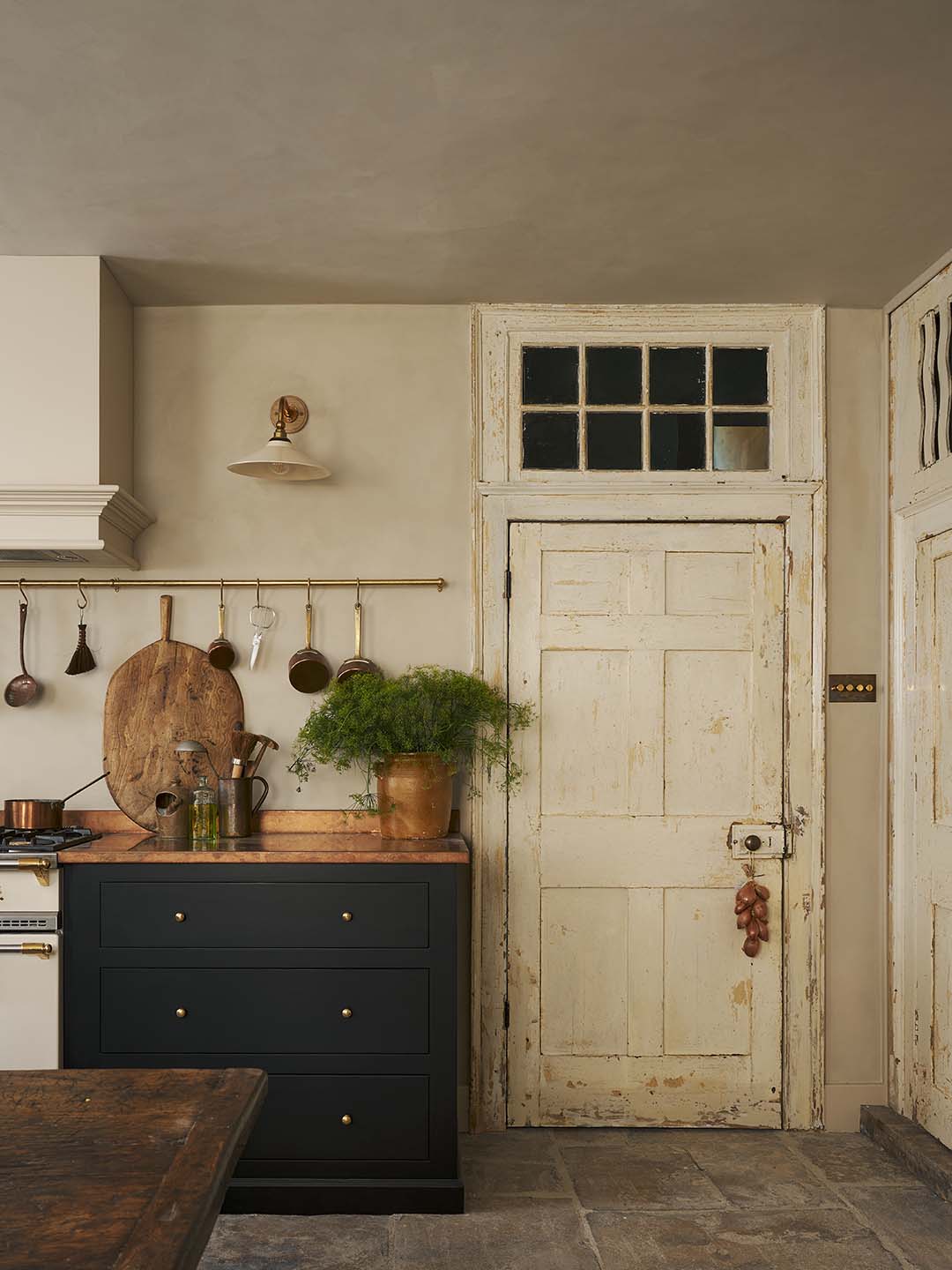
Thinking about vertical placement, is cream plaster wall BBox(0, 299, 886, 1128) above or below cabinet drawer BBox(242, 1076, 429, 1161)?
above

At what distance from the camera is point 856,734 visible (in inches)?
153

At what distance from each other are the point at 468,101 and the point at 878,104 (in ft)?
3.06

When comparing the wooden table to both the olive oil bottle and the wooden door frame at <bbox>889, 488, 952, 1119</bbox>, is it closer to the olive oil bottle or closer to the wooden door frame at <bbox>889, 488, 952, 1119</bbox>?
the olive oil bottle

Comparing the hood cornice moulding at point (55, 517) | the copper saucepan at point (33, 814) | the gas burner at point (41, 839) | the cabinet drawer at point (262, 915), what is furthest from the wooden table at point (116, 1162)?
Result: the hood cornice moulding at point (55, 517)

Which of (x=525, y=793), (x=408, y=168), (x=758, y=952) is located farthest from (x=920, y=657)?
(x=408, y=168)

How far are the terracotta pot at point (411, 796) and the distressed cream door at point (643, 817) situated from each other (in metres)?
0.39

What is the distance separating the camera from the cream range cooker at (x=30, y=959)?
3.19 meters

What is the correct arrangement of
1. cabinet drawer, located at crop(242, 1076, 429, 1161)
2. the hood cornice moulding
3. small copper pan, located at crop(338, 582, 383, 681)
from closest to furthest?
cabinet drawer, located at crop(242, 1076, 429, 1161), the hood cornice moulding, small copper pan, located at crop(338, 582, 383, 681)

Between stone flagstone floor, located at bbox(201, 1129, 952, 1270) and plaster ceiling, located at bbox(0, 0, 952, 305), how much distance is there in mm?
2818

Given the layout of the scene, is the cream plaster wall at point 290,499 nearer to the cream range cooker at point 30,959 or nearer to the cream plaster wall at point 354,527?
the cream plaster wall at point 354,527

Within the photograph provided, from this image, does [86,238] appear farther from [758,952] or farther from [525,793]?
[758,952]

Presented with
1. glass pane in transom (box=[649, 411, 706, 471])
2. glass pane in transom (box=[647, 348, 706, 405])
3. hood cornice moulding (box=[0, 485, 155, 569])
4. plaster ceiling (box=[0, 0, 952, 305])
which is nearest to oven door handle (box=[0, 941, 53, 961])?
hood cornice moulding (box=[0, 485, 155, 569])

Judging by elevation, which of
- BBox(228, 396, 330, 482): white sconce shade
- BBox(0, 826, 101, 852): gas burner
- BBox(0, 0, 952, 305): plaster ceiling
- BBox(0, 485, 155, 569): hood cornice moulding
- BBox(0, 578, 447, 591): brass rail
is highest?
BBox(0, 0, 952, 305): plaster ceiling

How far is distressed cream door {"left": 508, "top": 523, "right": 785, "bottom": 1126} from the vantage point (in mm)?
3791
